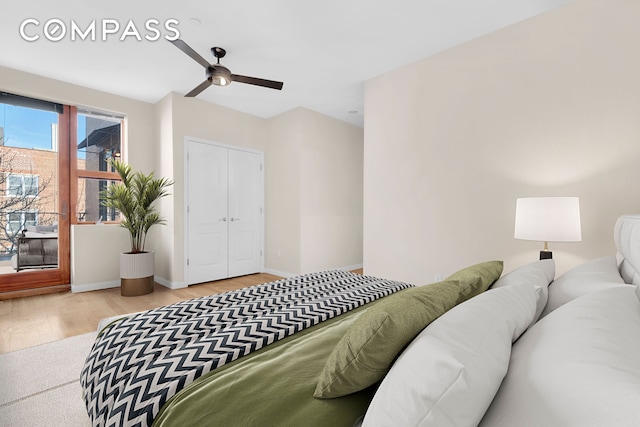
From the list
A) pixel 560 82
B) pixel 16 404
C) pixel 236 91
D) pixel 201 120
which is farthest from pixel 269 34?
pixel 16 404

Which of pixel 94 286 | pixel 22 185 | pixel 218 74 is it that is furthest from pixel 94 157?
pixel 218 74

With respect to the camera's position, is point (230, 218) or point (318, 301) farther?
point (230, 218)

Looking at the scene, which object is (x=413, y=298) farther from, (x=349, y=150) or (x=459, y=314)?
(x=349, y=150)

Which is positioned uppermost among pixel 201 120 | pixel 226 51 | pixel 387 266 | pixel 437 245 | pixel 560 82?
A: pixel 226 51

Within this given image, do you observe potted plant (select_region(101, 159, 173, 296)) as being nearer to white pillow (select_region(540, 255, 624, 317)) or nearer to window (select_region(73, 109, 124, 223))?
window (select_region(73, 109, 124, 223))

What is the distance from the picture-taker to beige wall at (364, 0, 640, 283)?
7.14ft

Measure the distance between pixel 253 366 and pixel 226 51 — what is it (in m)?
3.08

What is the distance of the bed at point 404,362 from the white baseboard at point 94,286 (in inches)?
138

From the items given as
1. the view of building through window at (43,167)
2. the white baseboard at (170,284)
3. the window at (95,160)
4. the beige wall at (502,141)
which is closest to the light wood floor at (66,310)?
the white baseboard at (170,284)

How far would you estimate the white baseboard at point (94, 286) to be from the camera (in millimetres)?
3902

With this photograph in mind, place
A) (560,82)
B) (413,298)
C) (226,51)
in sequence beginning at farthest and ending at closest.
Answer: (226,51) → (560,82) → (413,298)

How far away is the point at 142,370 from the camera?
89 centimetres

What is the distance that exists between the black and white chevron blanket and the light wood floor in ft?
6.50

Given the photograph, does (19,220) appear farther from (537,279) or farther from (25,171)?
(537,279)
